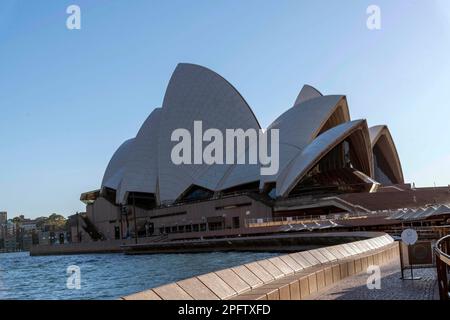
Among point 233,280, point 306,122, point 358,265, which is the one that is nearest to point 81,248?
point 306,122

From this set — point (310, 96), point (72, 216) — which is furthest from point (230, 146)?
point (72, 216)

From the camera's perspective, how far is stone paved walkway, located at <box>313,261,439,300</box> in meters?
7.10

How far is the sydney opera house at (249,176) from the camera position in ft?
159

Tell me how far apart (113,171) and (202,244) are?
1569 inches

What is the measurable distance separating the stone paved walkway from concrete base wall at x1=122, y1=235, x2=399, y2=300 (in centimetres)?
22

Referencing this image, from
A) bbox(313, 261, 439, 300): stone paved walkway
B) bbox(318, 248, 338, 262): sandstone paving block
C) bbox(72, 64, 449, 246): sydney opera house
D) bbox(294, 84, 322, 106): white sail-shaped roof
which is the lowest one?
bbox(313, 261, 439, 300): stone paved walkway

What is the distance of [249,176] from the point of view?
5662 cm

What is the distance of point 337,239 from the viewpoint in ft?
93.1

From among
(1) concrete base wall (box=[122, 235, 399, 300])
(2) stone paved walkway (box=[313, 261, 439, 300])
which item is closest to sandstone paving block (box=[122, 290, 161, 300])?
(1) concrete base wall (box=[122, 235, 399, 300])

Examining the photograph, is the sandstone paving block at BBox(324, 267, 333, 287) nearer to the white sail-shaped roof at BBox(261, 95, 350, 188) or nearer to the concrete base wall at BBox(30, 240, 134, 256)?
the white sail-shaped roof at BBox(261, 95, 350, 188)

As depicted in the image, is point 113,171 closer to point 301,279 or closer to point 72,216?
point 72,216

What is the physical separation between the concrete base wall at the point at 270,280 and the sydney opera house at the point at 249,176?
25.9 metres

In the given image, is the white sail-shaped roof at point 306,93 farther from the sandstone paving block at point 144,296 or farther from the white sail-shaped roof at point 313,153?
the sandstone paving block at point 144,296

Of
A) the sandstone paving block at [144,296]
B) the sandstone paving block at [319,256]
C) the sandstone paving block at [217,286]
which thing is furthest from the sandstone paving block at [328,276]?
the sandstone paving block at [144,296]
